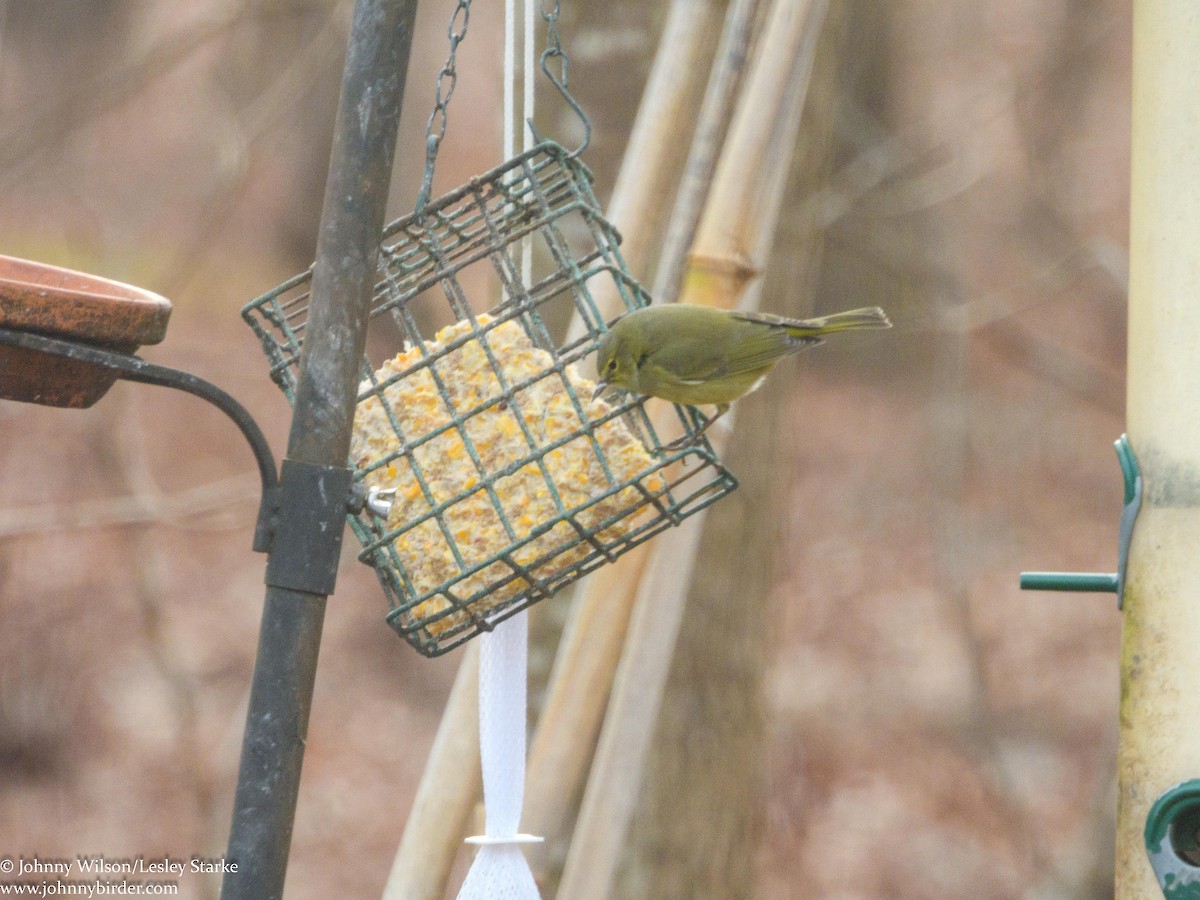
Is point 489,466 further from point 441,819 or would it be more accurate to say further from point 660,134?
point 660,134

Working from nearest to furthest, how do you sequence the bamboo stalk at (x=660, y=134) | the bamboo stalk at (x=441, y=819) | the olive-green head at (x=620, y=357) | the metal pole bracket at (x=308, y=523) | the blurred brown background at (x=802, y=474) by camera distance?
the metal pole bracket at (x=308, y=523)
the olive-green head at (x=620, y=357)
the bamboo stalk at (x=441, y=819)
the bamboo stalk at (x=660, y=134)
the blurred brown background at (x=802, y=474)

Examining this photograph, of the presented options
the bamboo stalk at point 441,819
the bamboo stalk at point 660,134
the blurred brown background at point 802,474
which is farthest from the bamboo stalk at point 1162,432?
the blurred brown background at point 802,474

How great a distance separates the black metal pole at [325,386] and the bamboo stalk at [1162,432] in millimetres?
1056

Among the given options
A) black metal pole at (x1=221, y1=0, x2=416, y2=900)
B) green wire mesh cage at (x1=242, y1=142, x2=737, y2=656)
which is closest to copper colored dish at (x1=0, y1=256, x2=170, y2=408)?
black metal pole at (x1=221, y1=0, x2=416, y2=900)

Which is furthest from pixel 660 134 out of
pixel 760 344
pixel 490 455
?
pixel 490 455

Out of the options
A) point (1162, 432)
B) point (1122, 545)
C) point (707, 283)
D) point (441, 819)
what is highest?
point (707, 283)

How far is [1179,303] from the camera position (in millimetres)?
2090

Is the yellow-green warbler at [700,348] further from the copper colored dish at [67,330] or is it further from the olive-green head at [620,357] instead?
the copper colored dish at [67,330]

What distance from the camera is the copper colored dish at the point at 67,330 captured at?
1.58 meters

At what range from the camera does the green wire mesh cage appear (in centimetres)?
225

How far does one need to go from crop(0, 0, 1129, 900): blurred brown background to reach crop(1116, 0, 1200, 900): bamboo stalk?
4126 millimetres

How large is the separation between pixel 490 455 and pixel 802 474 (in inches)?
192

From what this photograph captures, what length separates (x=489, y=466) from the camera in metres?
2.29

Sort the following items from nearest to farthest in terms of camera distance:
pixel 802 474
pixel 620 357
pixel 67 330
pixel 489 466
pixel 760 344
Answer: pixel 67 330 < pixel 489 466 < pixel 620 357 < pixel 760 344 < pixel 802 474
